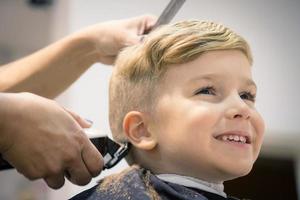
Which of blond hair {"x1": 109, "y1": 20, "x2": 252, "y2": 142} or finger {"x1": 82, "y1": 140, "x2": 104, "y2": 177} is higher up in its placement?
blond hair {"x1": 109, "y1": 20, "x2": 252, "y2": 142}

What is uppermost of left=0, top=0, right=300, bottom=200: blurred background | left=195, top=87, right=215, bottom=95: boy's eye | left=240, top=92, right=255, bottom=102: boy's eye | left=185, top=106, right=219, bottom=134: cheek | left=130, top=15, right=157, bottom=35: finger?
left=130, top=15, right=157, bottom=35: finger

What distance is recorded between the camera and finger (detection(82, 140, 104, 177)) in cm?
71

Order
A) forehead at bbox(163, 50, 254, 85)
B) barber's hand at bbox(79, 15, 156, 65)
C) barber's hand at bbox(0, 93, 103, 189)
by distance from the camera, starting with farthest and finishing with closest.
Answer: barber's hand at bbox(79, 15, 156, 65) → forehead at bbox(163, 50, 254, 85) → barber's hand at bbox(0, 93, 103, 189)

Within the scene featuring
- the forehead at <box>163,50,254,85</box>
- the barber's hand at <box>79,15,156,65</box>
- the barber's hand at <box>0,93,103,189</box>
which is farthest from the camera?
the barber's hand at <box>79,15,156,65</box>

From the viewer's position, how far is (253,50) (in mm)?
1590

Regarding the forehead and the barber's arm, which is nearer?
the forehead

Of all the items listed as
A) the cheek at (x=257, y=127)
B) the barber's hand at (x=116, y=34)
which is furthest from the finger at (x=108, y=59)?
the cheek at (x=257, y=127)

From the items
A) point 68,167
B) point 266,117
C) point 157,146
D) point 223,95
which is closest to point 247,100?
point 223,95

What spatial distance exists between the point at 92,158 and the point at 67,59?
1.67 feet

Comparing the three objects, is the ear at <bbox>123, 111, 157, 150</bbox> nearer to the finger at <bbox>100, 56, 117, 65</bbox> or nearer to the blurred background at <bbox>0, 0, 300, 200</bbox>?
the finger at <bbox>100, 56, 117, 65</bbox>

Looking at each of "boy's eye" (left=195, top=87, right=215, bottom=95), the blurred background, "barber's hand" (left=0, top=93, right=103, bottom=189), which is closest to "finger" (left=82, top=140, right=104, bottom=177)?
"barber's hand" (left=0, top=93, right=103, bottom=189)

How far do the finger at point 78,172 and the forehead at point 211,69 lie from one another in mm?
219

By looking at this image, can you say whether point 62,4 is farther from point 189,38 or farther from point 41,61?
point 189,38

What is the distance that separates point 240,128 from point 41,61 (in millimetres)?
646
